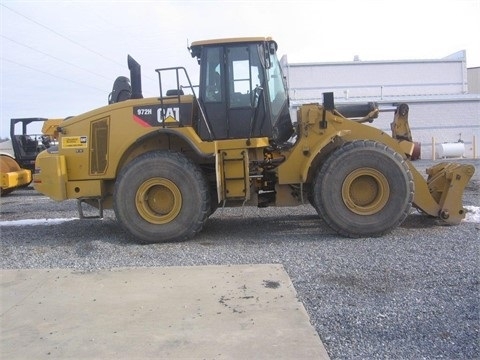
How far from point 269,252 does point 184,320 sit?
218cm

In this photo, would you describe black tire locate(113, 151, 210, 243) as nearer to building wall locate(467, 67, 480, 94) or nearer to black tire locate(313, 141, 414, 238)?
black tire locate(313, 141, 414, 238)

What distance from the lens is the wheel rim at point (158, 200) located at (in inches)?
273

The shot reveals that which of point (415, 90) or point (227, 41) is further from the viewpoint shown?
point (415, 90)

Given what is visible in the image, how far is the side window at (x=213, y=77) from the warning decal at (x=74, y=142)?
6.51 feet

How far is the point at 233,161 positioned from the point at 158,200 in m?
1.22

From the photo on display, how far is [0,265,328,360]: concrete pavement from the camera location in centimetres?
358

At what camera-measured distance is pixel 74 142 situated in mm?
7430

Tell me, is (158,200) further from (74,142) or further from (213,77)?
(213,77)

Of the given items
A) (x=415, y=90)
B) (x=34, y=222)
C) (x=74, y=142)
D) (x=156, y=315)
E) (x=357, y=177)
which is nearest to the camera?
(x=156, y=315)

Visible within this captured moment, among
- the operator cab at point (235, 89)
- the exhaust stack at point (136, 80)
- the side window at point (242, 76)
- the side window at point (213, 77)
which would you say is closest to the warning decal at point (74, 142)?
the exhaust stack at point (136, 80)

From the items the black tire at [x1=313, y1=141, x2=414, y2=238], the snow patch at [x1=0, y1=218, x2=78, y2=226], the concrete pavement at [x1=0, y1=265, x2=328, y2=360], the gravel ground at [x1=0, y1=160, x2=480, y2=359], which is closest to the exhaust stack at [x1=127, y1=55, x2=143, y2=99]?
the gravel ground at [x1=0, y1=160, x2=480, y2=359]

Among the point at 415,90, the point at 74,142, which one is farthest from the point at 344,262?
the point at 415,90

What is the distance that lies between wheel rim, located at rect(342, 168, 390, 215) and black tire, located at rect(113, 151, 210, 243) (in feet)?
6.48

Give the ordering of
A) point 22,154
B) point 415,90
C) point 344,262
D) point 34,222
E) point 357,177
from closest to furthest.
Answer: point 344,262 < point 357,177 < point 34,222 < point 22,154 < point 415,90
